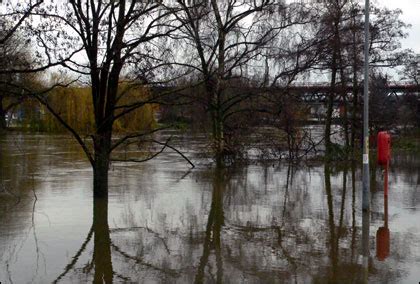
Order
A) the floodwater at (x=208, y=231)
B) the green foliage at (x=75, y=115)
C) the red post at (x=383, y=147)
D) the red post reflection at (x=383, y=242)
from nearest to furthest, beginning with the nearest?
the floodwater at (x=208, y=231)
the red post reflection at (x=383, y=242)
the red post at (x=383, y=147)
the green foliage at (x=75, y=115)

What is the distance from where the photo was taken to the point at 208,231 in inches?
425

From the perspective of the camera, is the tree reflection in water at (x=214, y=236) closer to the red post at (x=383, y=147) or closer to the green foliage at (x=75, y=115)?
the red post at (x=383, y=147)

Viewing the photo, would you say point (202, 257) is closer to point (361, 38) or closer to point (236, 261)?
point (236, 261)

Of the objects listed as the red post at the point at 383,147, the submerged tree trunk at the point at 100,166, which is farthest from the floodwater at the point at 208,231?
the red post at the point at 383,147

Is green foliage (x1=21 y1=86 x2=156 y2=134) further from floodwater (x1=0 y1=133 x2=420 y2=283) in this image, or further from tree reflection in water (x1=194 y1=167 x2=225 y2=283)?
tree reflection in water (x1=194 y1=167 x2=225 y2=283)

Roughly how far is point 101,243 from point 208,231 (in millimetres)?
2086

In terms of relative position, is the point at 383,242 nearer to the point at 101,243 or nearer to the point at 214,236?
the point at 214,236

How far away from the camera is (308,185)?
18.1 meters

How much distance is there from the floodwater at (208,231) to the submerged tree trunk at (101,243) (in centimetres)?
2

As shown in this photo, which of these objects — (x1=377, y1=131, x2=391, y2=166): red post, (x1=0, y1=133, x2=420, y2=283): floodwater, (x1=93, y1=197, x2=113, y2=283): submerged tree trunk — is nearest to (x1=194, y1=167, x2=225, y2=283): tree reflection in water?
(x1=0, y1=133, x2=420, y2=283): floodwater

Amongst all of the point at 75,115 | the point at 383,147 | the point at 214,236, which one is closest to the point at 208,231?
the point at 214,236

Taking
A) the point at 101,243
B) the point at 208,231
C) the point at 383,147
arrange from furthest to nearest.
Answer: the point at 383,147 → the point at 208,231 → the point at 101,243

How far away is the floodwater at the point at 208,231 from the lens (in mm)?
8016

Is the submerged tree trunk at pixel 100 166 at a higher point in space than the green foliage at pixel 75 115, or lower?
lower
